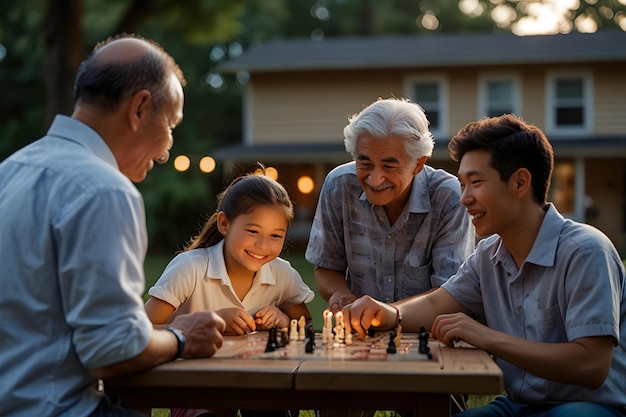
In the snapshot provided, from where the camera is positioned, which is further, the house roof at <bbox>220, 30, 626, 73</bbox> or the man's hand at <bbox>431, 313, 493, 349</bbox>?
the house roof at <bbox>220, 30, 626, 73</bbox>

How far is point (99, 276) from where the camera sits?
280cm

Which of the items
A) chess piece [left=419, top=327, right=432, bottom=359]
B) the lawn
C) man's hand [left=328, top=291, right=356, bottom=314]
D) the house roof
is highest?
the house roof

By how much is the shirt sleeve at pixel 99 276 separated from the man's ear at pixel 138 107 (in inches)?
A: 12.9

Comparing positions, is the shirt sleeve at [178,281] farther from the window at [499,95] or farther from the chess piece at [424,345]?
the window at [499,95]

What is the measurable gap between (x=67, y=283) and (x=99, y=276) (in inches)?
4.7

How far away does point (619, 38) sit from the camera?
25.1m

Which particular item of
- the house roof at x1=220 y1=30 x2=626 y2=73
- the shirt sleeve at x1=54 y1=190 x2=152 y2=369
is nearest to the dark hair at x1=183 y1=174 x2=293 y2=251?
the shirt sleeve at x1=54 y1=190 x2=152 y2=369

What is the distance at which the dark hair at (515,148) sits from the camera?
3701mm

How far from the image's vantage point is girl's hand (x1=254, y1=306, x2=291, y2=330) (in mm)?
4285

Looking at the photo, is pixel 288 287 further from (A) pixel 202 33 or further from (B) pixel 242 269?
(A) pixel 202 33

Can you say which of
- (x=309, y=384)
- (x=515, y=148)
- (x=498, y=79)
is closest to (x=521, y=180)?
(x=515, y=148)

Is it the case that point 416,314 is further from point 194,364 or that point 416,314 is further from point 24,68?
point 24,68

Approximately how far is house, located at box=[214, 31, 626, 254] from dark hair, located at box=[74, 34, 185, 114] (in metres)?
21.0

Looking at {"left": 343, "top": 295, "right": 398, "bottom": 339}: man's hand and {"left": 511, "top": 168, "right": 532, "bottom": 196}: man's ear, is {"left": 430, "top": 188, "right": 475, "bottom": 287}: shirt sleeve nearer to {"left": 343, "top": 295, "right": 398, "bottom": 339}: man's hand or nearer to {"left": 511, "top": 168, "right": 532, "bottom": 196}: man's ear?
{"left": 343, "top": 295, "right": 398, "bottom": 339}: man's hand
